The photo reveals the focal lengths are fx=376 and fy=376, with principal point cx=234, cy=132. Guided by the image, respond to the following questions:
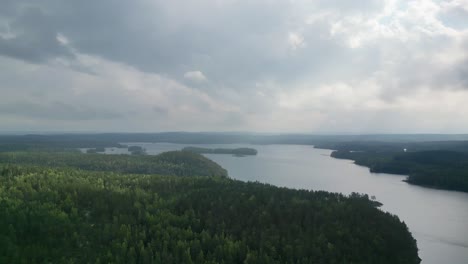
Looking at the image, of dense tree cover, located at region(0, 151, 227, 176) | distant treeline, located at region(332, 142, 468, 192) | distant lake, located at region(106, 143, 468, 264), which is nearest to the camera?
distant lake, located at region(106, 143, 468, 264)

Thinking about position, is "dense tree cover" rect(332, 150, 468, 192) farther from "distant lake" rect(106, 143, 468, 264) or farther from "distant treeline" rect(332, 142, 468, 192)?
"distant lake" rect(106, 143, 468, 264)

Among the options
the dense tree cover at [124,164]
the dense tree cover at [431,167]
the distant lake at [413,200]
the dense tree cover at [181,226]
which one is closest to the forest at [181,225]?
the dense tree cover at [181,226]

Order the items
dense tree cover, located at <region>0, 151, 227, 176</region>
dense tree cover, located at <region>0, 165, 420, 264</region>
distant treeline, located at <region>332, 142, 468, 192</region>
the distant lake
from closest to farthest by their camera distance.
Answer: dense tree cover, located at <region>0, 165, 420, 264</region>
the distant lake
distant treeline, located at <region>332, 142, 468, 192</region>
dense tree cover, located at <region>0, 151, 227, 176</region>

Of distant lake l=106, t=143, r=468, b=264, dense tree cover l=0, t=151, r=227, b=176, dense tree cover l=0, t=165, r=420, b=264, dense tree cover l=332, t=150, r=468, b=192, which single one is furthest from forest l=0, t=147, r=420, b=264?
dense tree cover l=332, t=150, r=468, b=192

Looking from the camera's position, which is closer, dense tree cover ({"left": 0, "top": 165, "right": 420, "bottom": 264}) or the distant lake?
dense tree cover ({"left": 0, "top": 165, "right": 420, "bottom": 264})

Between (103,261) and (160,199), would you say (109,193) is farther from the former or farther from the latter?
(103,261)

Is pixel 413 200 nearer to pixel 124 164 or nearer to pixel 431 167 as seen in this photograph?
pixel 431 167
